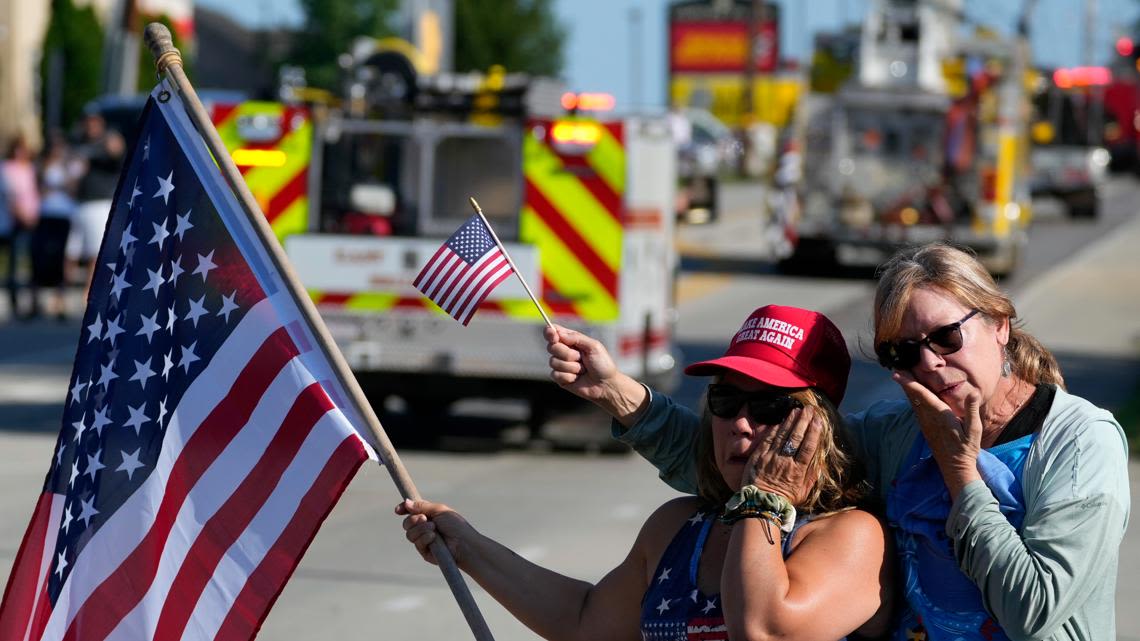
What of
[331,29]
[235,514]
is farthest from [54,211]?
[331,29]

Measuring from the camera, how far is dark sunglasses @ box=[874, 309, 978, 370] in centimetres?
286

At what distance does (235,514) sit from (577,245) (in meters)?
7.02

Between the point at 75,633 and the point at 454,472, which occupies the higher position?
the point at 75,633

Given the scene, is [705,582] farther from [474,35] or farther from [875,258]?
[474,35]

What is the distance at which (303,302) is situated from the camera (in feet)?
10.8

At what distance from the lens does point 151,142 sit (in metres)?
3.53

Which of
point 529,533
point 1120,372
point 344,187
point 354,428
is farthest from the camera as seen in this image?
point 1120,372

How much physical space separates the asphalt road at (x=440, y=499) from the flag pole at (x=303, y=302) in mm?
883

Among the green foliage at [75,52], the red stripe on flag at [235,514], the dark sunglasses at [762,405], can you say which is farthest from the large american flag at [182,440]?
the green foliage at [75,52]

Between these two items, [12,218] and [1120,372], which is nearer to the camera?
[1120,372]

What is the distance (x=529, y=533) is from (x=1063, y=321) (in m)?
11.4

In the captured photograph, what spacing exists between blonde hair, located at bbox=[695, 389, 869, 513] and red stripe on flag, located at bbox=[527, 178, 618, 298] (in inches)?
280

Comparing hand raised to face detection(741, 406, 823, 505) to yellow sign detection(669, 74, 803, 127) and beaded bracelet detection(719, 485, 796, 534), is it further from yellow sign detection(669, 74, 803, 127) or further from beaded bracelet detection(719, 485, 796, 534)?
yellow sign detection(669, 74, 803, 127)

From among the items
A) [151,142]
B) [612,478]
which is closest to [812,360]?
[151,142]
